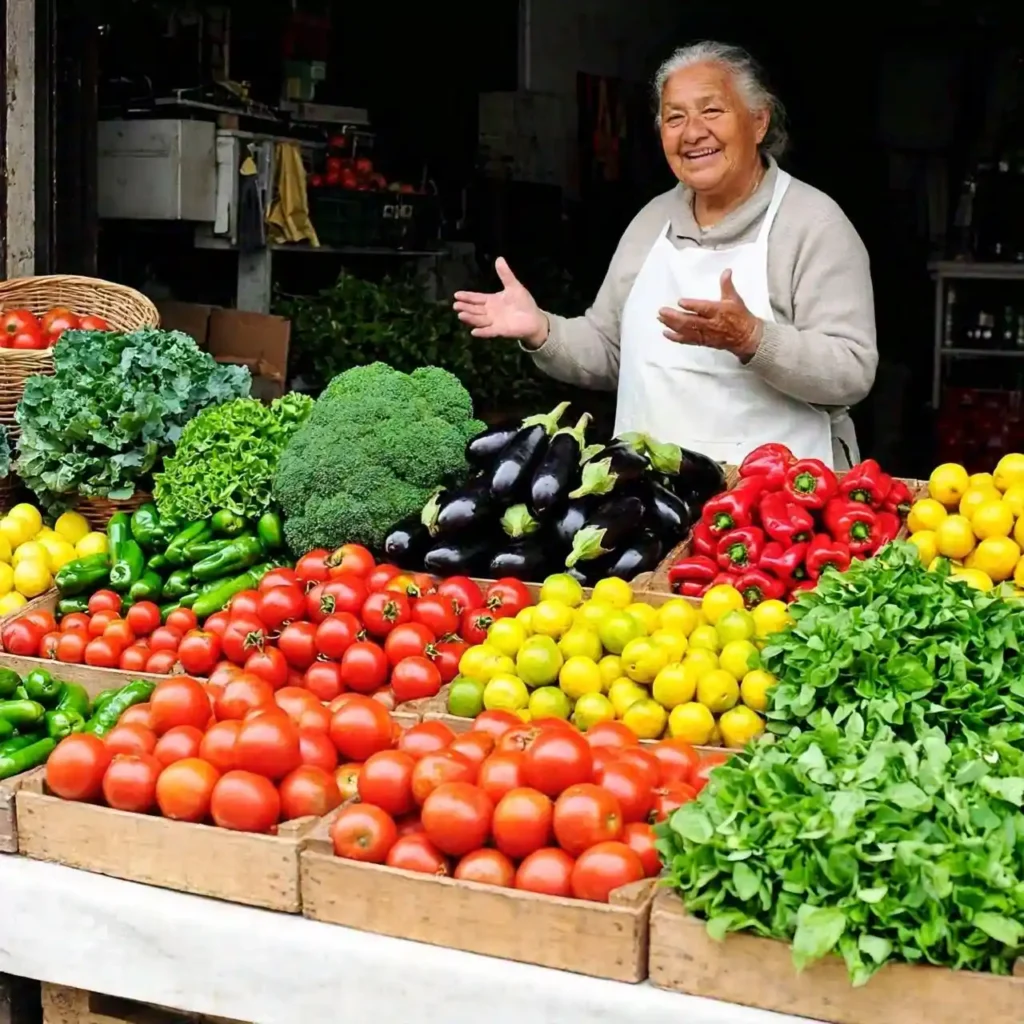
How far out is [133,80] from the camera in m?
7.47

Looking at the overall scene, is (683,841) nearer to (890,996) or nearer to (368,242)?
(890,996)

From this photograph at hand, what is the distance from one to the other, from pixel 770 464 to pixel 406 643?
3.61 feet

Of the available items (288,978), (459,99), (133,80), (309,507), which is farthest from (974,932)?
(459,99)

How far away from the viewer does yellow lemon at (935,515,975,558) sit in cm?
327

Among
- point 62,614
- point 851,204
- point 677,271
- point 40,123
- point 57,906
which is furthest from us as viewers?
point 851,204

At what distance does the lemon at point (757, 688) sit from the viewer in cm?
274

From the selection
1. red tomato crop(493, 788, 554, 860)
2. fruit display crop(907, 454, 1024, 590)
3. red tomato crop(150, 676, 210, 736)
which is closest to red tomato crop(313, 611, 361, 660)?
red tomato crop(150, 676, 210, 736)

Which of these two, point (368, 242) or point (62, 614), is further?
point (368, 242)

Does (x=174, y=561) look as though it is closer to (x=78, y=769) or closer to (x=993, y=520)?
(x=78, y=769)

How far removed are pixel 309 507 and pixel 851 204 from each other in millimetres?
8494

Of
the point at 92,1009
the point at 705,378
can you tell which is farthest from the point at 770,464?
the point at 92,1009

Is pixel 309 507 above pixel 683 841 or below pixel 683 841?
above

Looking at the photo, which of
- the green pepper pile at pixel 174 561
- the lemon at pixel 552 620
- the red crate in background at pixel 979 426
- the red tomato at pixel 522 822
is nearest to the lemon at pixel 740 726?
the lemon at pixel 552 620

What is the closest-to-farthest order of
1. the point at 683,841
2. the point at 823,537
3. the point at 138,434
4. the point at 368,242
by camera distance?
the point at 683,841
the point at 823,537
the point at 138,434
the point at 368,242
